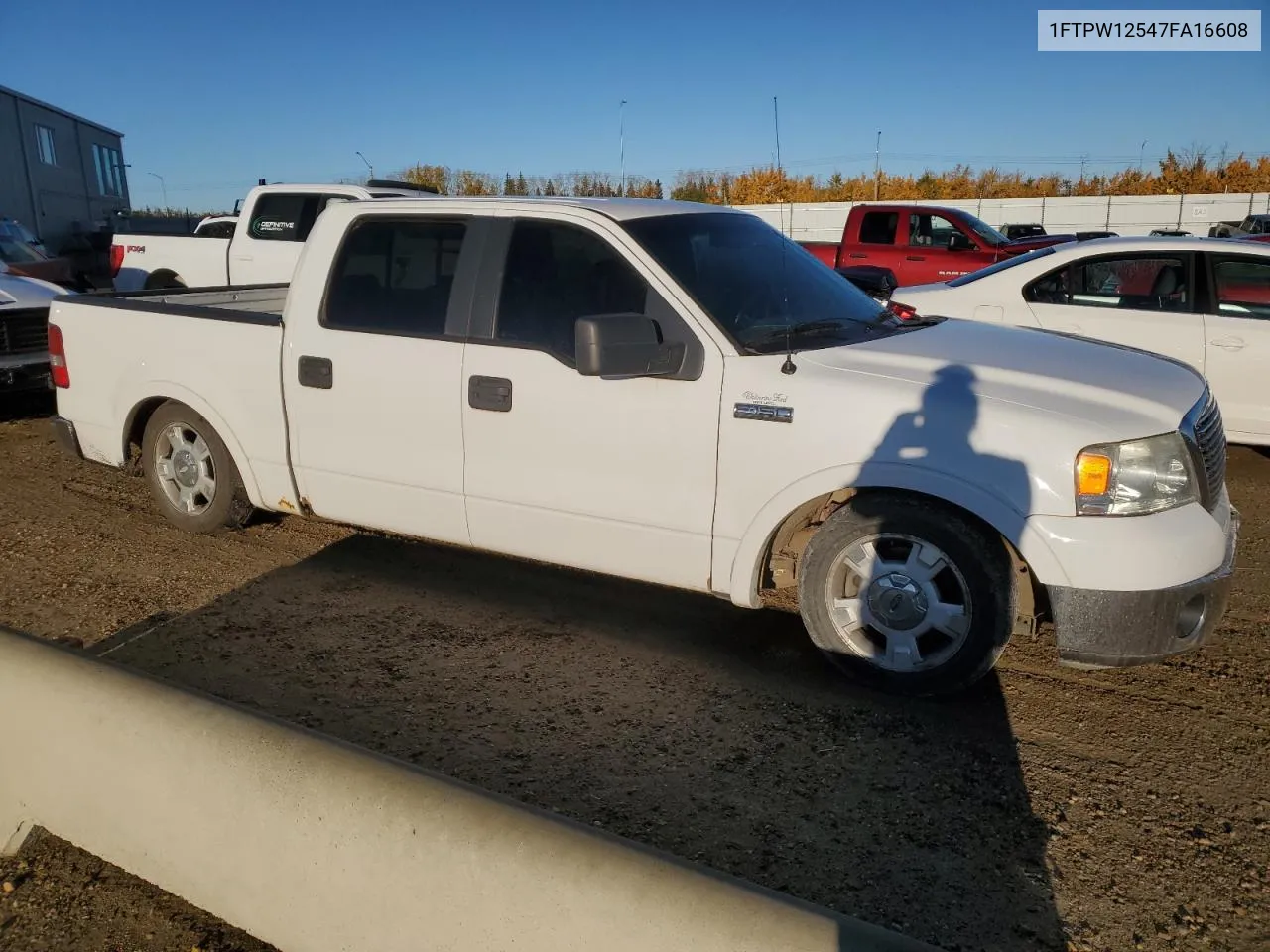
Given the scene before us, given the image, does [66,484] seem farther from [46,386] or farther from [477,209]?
[477,209]

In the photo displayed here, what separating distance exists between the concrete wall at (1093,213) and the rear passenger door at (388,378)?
3202 cm

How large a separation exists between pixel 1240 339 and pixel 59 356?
7.66 m

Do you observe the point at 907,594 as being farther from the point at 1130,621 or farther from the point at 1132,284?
the point at 1132,284

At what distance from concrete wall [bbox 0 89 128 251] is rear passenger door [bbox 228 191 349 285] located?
24.2m

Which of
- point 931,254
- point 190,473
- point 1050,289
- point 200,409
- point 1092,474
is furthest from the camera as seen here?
point 931,254

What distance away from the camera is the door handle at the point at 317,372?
192 inches

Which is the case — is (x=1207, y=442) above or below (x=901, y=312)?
below

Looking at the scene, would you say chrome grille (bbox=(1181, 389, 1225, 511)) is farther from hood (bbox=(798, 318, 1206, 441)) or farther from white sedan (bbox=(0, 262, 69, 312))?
white sedan (bbox=(0, 262, 69, 312))

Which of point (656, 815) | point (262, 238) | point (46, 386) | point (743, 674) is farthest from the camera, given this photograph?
point (262, 238)

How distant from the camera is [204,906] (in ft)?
8.43

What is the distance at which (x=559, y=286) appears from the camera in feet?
14.6

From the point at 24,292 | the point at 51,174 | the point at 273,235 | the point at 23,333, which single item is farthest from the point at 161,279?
the point at 51,174

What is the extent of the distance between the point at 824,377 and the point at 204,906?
2.65 m

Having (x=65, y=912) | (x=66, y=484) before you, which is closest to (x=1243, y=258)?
(x=65, y=912)
